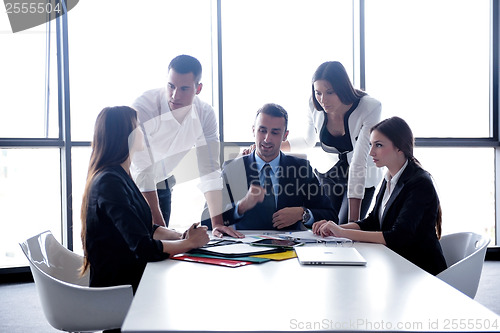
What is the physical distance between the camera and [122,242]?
194 cm

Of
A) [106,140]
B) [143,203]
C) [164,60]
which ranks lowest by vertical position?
[143,203]

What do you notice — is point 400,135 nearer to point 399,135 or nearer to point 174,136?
point 399,135

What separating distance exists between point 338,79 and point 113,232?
1562 millimetres

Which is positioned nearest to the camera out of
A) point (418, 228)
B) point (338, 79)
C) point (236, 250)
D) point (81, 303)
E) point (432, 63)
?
point (81, 303)

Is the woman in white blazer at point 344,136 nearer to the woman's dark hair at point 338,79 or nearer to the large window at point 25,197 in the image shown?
the woman's dark hair at point 338,79

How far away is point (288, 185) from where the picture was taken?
292 centimetres

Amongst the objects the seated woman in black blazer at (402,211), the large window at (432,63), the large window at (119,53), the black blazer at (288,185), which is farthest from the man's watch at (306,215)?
the large window at (432,63)

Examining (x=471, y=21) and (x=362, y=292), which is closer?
(x=362, y=292)

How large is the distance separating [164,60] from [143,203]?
8.54 feet

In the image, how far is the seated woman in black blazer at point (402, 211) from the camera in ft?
7.18

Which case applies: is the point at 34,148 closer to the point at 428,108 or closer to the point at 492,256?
the point at 428,108

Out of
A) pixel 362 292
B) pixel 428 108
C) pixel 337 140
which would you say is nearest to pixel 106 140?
pixel 362 292

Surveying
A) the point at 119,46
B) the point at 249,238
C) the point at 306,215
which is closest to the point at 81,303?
the point at 249,238

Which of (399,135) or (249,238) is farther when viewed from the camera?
(399,135)
